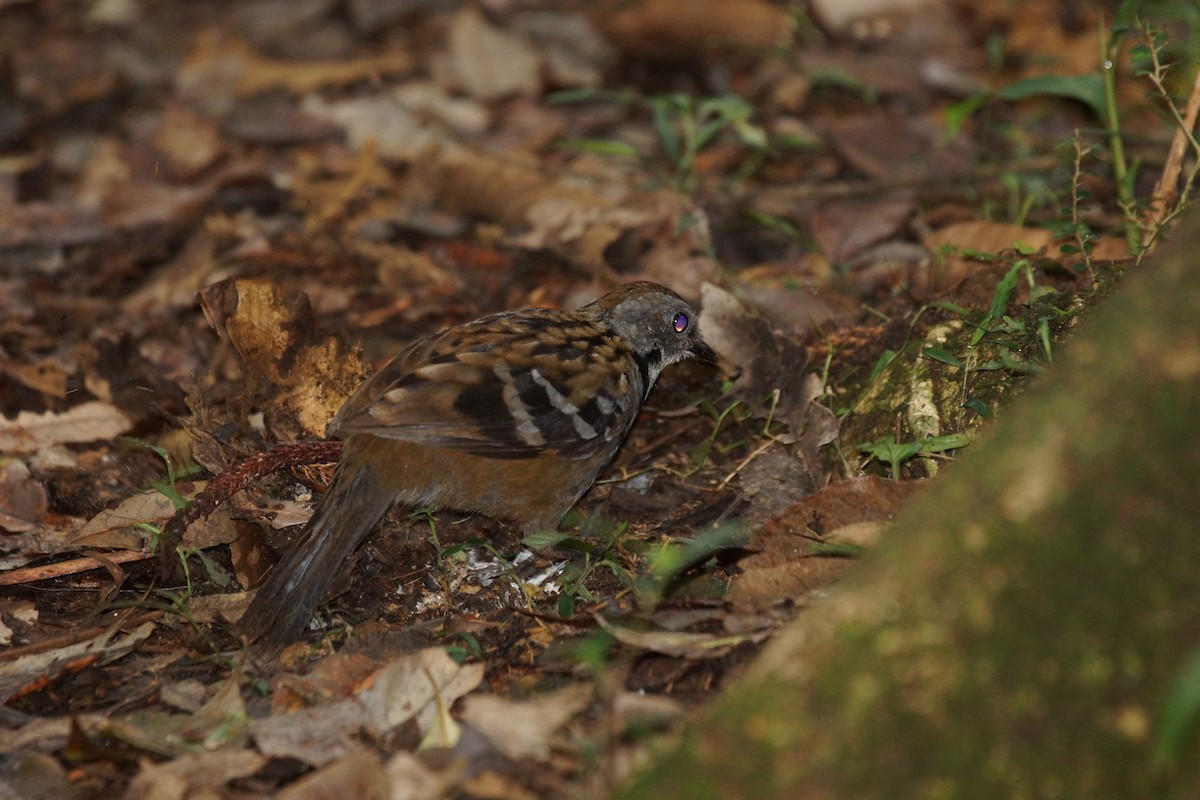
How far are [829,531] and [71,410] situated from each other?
334 centimetres

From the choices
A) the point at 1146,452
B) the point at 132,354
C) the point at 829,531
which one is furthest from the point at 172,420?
the point at 1146,452

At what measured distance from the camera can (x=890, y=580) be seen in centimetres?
228

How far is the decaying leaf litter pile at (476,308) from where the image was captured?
3307mm

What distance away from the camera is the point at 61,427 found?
206 inches

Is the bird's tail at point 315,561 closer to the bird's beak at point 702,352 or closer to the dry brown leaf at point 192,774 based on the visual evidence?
the dry brown leaf at point 192,774

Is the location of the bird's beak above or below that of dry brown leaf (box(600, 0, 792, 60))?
below

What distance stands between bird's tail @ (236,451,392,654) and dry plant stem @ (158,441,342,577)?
0.23 metres

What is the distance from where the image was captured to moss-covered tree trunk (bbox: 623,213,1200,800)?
2.14 meters

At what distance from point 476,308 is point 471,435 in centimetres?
215

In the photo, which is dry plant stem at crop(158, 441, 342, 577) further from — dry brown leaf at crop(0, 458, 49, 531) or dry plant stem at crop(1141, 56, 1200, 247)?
dry plant stem at crop(1141, 56, 1200, 247)

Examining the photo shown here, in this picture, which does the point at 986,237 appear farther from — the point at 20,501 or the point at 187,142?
the point at 187,142

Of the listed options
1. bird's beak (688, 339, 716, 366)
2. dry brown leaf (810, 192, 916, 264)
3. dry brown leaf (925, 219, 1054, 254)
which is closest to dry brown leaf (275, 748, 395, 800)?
bird's beak (688, 339, 716, 366)

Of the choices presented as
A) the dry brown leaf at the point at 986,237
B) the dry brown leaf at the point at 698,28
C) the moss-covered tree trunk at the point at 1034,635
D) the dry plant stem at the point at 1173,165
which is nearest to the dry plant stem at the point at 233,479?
the moss-covered tree trunk at the point at 1034,635

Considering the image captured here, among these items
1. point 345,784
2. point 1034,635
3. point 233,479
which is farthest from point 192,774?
point 1034,635
